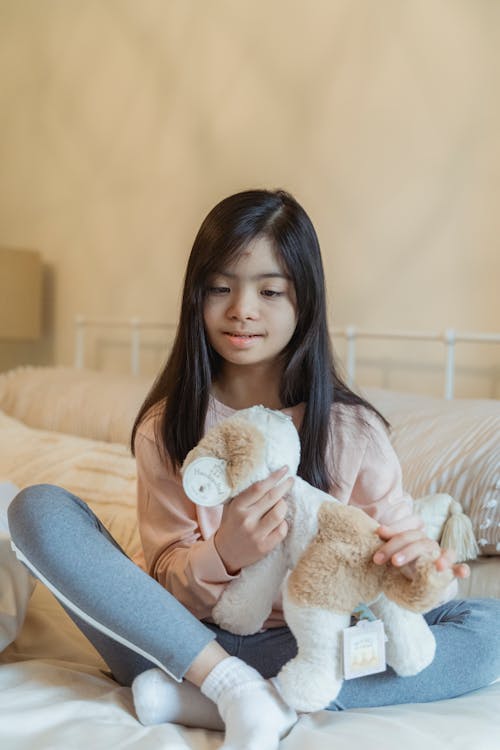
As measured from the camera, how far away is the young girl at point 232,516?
2.81 feet

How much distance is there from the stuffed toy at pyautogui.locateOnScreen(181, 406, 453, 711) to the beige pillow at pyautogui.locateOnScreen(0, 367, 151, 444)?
1.10 meters

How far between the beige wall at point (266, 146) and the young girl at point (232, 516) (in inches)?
28.4

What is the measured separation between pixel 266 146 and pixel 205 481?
148 centimetres


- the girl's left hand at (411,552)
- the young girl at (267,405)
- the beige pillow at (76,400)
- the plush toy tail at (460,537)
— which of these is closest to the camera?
the girl's left hand at (411,552)

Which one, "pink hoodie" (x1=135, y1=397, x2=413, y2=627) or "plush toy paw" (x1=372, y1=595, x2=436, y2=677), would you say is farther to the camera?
"pink hoodie" (x1=135, y1=397, x2=413, y2=627)

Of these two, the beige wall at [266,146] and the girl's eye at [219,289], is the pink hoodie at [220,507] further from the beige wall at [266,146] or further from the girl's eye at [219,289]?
the beige wall at [266,146]

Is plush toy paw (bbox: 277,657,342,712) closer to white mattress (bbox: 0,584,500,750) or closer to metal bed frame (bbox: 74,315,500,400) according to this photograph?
white mattress (bbox: 0,584,500,750)

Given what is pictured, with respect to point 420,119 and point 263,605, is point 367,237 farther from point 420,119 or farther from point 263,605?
point 263,605

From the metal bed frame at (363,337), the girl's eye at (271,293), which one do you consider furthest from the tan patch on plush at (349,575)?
the metal bed frame at (363,337)

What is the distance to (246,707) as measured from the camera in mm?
802

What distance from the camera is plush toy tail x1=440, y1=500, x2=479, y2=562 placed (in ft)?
3.81

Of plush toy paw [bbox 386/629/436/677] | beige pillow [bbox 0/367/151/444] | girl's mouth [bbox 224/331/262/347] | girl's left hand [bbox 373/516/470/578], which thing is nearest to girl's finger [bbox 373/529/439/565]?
girl's left hand [bbox 373/516/470/578]

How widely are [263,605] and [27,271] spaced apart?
81.2 inches

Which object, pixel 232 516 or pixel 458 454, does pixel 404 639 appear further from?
pixel 458 454
